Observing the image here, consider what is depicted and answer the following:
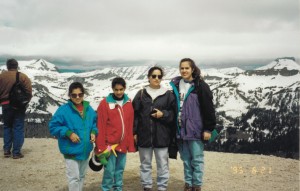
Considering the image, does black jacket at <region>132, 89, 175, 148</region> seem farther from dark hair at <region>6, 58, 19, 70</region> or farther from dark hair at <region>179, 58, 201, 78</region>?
dark hair at <region>6, 58, 19, 70</region>

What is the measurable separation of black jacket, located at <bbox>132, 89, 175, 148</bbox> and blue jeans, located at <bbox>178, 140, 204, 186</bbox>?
60 centimetres

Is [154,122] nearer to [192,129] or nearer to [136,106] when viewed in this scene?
[136,106]

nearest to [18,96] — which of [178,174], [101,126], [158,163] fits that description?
[101,126]

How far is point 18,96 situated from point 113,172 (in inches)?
256

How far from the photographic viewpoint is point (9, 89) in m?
12.7

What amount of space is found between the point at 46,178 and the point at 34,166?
187 centimetres

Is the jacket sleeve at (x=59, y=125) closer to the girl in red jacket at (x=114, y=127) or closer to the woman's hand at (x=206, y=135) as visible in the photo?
the girl in red jacket at (x=114, y=127)

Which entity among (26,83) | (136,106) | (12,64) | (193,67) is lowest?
(136,106)

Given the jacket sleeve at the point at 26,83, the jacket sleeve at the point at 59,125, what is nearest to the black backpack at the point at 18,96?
the jacket sleeve at the point at 26,83

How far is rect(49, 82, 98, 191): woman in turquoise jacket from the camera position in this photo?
7.56 m

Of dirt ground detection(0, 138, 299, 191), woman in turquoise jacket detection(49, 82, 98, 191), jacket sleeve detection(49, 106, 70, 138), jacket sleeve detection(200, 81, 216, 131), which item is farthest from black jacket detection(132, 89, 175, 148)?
dirt ground detection(0, 138, 299, 191)

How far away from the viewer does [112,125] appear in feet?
26.3

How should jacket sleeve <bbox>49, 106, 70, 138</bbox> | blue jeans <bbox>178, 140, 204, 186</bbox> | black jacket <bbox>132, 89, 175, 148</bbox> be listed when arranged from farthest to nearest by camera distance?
blue jeans <bbox>178, 140, 204, 186</bbox> → black jacket <bbox>132, 89, 175, 148</bbox> → jacket sleeve <bbox>49, 106, 70, 138</bbox>

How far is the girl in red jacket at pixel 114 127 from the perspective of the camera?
26.2 ft
